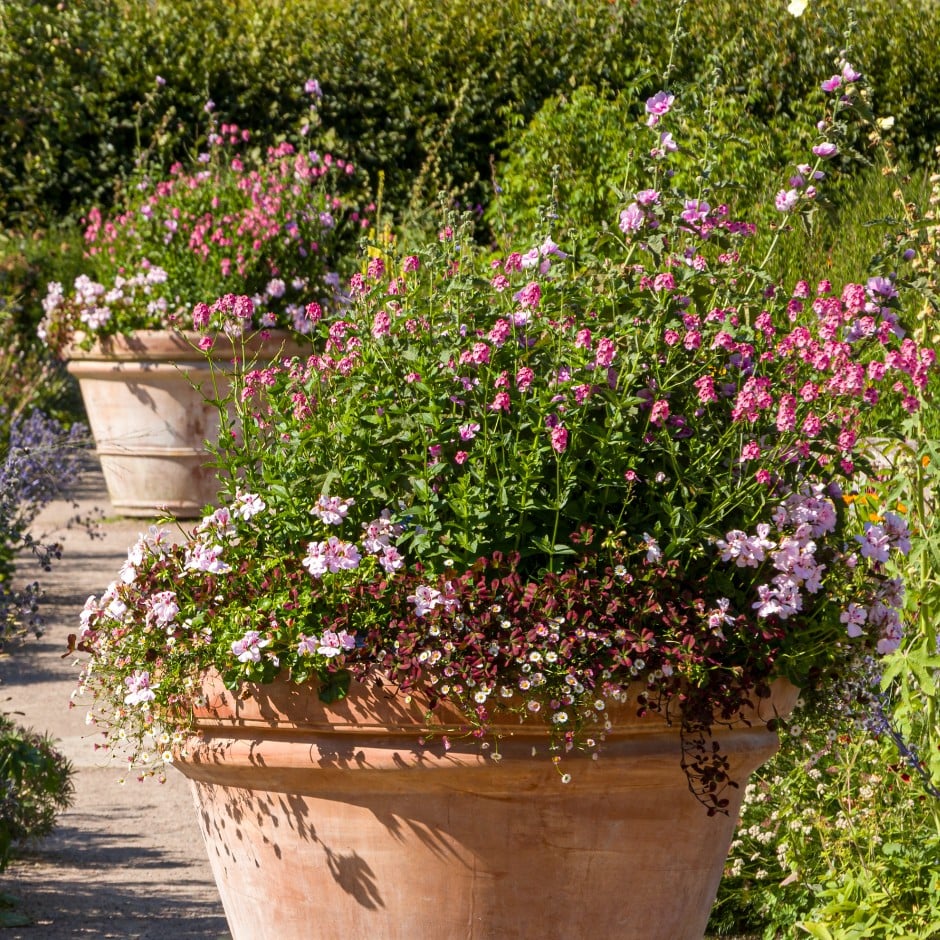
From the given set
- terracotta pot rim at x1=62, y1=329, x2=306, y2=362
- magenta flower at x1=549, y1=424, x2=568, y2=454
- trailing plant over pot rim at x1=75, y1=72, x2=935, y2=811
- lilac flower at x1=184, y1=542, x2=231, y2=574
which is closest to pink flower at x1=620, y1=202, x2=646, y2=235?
trailing plant over pot rim at x1=75, y1=72, x2=935, y2=811

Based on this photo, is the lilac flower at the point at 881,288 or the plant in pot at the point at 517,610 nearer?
the plant in pot at the point at 517,610

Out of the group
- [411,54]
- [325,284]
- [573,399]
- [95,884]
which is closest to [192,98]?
[411,54]

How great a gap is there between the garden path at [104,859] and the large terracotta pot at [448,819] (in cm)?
99

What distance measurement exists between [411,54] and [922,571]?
25.3 feet

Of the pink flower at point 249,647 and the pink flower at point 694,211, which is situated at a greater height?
the pink flower at point 694,211

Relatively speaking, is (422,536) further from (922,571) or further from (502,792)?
(922,571)

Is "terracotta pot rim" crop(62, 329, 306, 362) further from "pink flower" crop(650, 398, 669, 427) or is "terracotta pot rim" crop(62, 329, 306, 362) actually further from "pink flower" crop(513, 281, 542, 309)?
"pink flower" crop(650, 398, 669, 427)

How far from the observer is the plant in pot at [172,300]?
7.24 m

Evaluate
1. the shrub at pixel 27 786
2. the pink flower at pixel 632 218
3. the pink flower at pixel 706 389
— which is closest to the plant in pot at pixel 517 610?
the pink flower at pixel 706 389

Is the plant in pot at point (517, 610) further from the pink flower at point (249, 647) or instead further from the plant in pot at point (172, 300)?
the plant in pot at point (172, 300)

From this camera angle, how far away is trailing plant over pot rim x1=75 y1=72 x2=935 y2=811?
2.36 metres

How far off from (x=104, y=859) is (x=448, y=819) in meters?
1.80

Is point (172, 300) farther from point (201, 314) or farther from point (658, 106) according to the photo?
point (658, 106)

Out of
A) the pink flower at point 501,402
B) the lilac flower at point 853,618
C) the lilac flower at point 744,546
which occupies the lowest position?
the lilac flower at point 853,618
